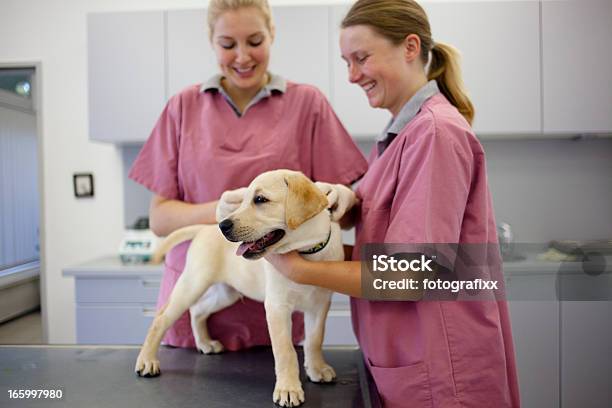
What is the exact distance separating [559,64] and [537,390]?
1.07m

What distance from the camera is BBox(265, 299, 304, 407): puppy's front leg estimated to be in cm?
76

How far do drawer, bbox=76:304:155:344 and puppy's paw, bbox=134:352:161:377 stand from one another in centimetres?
114

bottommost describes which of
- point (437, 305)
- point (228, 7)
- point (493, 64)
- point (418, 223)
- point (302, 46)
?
point (437, 305)

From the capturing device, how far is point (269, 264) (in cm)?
81

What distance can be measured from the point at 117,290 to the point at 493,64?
174cm

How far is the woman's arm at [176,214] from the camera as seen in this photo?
0.96m

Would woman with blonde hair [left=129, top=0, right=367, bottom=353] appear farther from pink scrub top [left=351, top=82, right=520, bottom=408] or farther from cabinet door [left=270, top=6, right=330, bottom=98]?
cabinet door [left=270, top=6, right=330, bottom=98]

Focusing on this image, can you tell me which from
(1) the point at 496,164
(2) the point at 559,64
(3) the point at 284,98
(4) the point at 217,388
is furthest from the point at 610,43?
(1) the point at 496,164

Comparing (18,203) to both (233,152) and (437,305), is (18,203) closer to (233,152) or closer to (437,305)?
(233,152)

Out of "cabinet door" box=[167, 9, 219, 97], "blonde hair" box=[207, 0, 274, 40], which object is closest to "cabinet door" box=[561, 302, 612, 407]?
"blonde hair" box=[207, 0, 274, 40]

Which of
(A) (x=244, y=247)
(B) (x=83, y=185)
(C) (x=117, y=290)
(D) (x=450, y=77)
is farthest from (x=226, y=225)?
(B) (x=83, y=185)

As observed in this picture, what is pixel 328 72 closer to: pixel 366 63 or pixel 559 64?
pixel 559 64

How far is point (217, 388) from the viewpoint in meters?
0.84

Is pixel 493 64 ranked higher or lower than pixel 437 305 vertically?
higher
